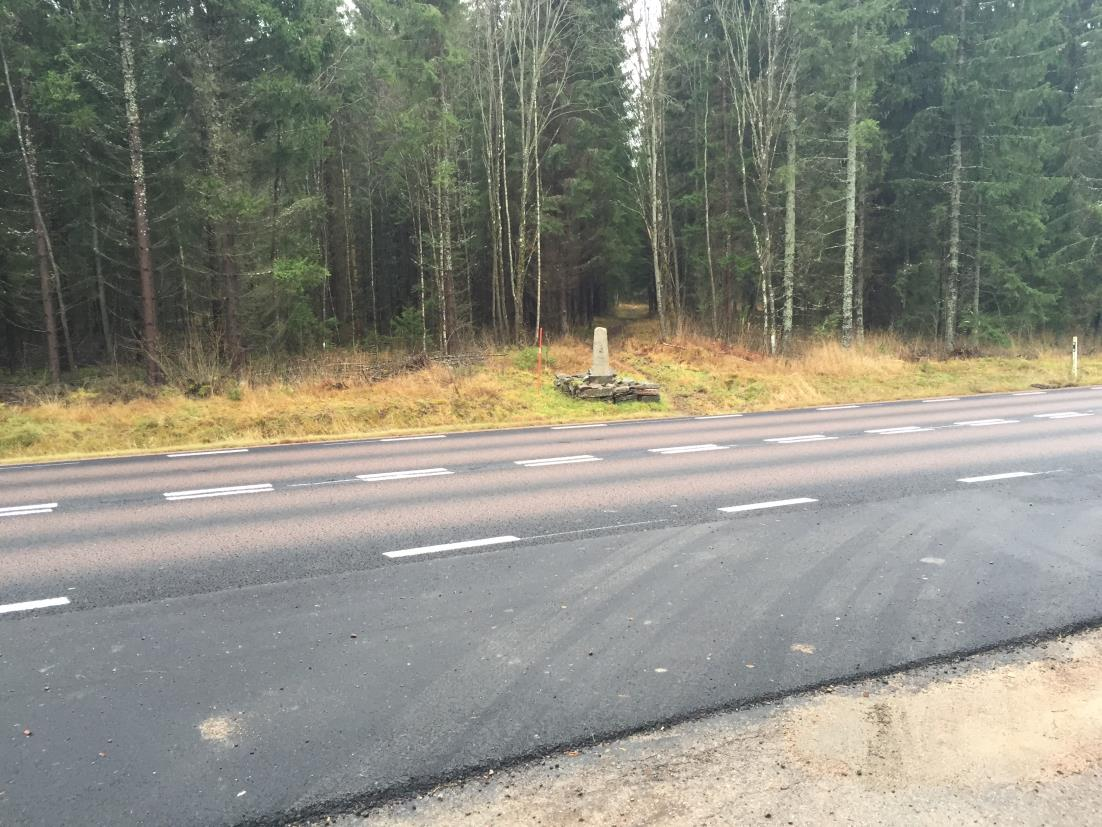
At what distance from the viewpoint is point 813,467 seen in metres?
10.1

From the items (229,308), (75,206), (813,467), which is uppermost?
(75,206)

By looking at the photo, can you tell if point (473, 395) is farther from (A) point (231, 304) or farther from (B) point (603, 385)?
(A) point (231, 304)

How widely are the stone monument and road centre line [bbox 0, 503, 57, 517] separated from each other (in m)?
11.6

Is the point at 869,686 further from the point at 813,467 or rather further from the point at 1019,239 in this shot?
the point at 1019,239

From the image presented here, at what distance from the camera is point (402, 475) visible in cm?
1012

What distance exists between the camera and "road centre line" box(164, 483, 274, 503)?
912cm

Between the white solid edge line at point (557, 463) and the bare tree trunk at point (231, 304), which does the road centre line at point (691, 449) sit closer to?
the white solid edge line at point (557, 463)

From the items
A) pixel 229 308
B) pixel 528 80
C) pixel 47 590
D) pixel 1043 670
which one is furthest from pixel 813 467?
pixel 528 80

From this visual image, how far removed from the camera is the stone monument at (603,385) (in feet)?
58.7

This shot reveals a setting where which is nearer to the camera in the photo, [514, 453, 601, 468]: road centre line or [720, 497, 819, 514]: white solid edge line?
[720, 497, 819, 514]: white solid edge line

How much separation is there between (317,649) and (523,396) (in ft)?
44.3

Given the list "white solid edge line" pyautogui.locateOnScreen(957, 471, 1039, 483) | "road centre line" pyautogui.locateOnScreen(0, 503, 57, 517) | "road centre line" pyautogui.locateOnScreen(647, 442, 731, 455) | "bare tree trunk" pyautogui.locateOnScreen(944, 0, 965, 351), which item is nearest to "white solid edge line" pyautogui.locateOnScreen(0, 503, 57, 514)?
"road centre line" pyautogui.locateOnScreen(0, 503, 57, 517)

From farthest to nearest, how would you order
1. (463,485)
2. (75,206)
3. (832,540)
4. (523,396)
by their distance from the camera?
1. (75,206)
2. (523,396)
3. (463,485)
4. (832,540)

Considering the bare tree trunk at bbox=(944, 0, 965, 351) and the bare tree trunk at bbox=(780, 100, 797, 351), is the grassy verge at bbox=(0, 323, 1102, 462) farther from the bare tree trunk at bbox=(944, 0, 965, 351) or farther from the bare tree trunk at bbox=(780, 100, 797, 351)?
the bare tree trunk at bbox=(944, 0, 965, 351)
